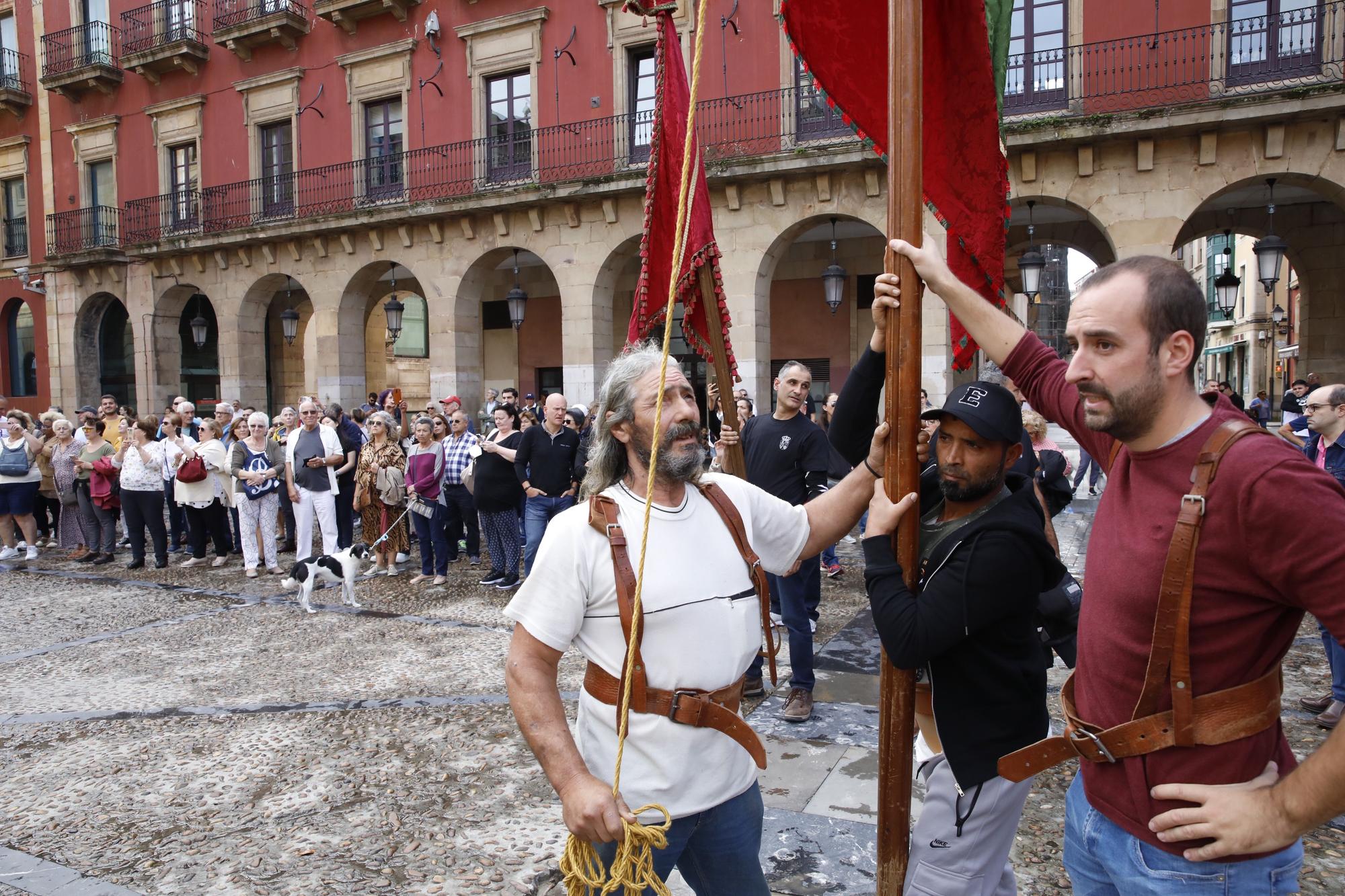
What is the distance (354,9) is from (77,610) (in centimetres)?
1461

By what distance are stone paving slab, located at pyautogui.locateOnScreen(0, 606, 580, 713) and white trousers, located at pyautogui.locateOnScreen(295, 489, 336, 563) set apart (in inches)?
73.9

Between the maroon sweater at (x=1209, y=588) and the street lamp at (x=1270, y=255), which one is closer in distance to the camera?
the maroon sweater at (x=1209, y=588)

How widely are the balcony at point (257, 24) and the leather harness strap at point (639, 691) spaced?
20.9 m

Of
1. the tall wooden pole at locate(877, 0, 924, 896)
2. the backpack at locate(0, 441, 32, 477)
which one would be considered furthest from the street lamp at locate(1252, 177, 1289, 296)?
the backpack at locate(0, 441, 32, 477)

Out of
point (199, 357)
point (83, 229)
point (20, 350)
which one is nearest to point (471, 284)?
point (199, 357)

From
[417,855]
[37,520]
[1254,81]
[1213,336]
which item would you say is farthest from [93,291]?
[1213,336]

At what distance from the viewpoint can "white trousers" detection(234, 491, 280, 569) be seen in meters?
9.79

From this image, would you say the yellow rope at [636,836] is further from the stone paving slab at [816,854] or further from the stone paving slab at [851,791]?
the stone paving slab at [851,791]

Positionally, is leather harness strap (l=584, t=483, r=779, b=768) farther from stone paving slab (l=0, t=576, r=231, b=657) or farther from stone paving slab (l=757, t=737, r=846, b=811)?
stone paving slab (l=0, t=576, r=231, b=657)

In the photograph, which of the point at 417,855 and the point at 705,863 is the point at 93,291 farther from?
the point at 705,863

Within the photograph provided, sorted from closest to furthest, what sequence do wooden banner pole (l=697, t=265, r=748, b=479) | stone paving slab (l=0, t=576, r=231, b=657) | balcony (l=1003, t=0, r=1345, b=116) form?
1. wooden banner pole (l=697, t=265, r=748, b=479)
2. stone paving slab (l=0, t=576, r=231, b=657)
3. balcony (l=1003, t=0, r=1345, b=116)

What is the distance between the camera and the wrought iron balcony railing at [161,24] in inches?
807

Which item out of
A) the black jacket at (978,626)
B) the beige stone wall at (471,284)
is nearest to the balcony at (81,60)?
the beige stone wall at (471,284)

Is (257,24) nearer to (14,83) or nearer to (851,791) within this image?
(14,83)
